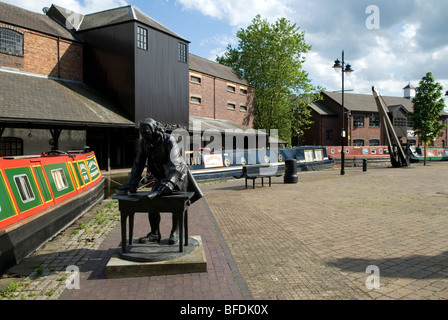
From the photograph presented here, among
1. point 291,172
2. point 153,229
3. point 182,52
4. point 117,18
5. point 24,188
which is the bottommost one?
point 153,229

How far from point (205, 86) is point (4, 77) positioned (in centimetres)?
1827

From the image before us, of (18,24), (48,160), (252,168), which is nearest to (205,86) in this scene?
(18,24)

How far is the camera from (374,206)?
30.7ft

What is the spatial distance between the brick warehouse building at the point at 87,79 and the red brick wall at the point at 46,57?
0.06 metres

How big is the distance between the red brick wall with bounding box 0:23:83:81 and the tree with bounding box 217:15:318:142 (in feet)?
77.7

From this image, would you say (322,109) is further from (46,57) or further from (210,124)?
(46,57)

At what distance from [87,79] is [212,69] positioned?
15.4 m

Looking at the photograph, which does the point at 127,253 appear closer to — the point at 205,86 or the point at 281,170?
the point at 281,170

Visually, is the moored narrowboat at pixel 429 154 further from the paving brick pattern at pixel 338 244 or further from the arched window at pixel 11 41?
the arched window at pixel 11 41

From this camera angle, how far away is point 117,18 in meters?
23.3

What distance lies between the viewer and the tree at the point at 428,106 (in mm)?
30938

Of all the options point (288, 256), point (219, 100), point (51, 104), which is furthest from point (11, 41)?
point (288, 256)

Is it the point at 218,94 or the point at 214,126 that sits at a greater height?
the point at 218,94

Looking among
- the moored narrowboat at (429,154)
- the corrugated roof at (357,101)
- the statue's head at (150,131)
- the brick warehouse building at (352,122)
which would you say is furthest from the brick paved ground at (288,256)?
the corrugated roof at (357,101)
